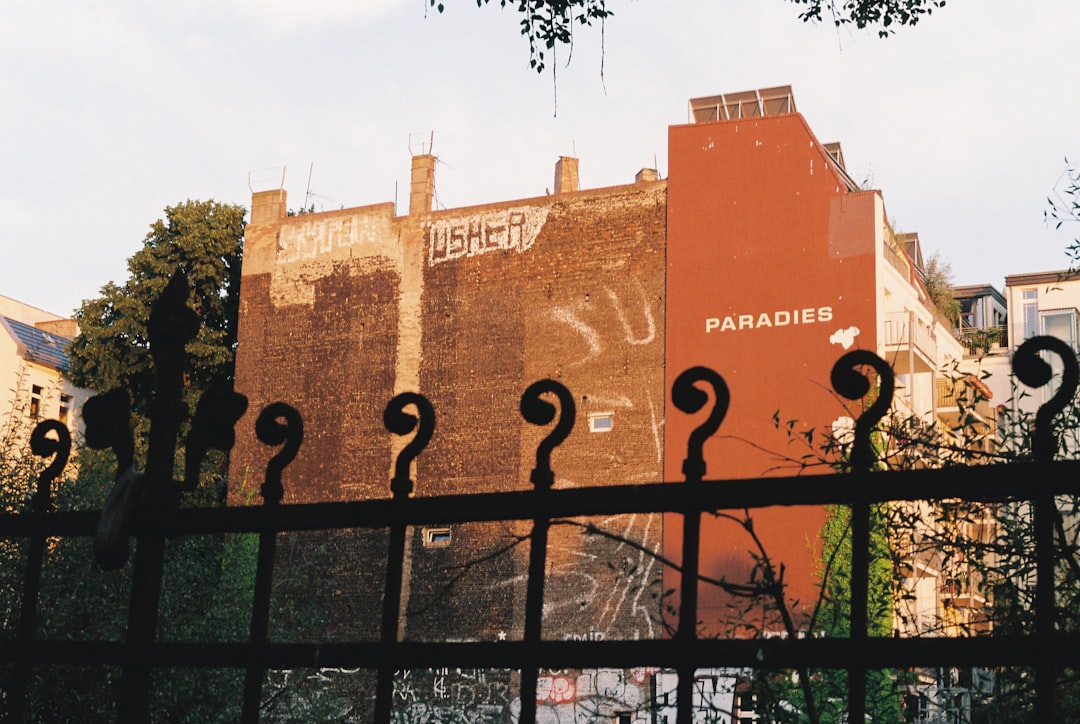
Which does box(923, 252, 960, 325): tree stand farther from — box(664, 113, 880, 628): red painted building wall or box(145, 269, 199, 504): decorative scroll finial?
box(145, 269, 199, 504): decorative scroll finial

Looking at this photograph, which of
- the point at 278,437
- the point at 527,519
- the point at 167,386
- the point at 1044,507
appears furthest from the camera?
the point at 167,386

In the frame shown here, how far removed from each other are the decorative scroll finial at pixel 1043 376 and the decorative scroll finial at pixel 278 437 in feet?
4.54

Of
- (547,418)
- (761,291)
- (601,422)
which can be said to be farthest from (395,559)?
(601,422)

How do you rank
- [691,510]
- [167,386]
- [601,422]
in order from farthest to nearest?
[601,422], [167,386], [691,510]

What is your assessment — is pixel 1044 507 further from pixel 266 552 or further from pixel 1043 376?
pixel 266 552

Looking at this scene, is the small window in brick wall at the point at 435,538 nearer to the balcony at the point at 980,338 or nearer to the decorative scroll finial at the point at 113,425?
the balcony at the point at 980,338

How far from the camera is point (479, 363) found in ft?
112

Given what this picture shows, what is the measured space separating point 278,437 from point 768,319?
29.3 m

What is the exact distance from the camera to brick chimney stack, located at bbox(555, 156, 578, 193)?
36219 millimetres

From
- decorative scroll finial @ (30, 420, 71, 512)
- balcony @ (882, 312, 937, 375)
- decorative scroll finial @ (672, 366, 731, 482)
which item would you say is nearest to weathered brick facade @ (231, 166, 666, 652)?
balcony @ (882, 312, 937, 375)

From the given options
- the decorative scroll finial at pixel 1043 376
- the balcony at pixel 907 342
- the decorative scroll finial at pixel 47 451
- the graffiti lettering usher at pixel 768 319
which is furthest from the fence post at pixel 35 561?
the balcony at pixel 907 342

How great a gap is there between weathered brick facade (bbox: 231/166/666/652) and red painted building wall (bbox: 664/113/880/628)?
869 mm

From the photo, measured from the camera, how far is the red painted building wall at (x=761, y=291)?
101 feet

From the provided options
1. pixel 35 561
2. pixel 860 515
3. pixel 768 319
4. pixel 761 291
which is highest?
pixel 761 291
